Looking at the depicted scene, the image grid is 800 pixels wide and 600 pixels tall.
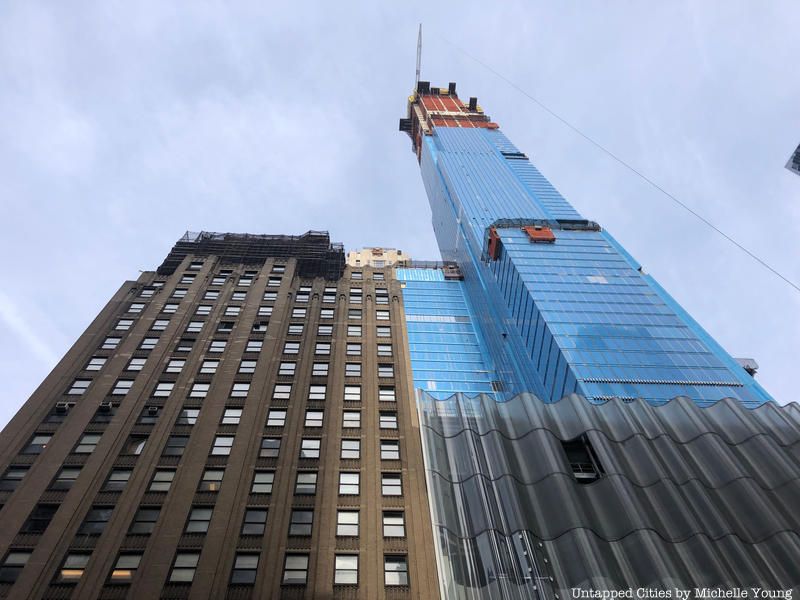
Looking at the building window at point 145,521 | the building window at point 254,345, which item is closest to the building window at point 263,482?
the building window at point 145,521

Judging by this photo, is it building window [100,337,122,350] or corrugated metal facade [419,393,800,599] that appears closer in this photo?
corrugated metal facade [419,393,800,599]

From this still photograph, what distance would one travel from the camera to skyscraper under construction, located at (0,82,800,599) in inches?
968

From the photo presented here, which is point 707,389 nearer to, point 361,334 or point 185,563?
point 361,334

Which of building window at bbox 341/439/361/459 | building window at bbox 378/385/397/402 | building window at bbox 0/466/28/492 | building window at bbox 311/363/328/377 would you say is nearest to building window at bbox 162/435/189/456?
building window at bbox 0/466/28/492

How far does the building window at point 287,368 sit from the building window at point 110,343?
15.5m

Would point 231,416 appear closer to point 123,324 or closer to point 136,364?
point 136,364

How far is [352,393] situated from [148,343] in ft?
66.3

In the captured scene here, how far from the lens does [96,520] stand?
3188cm

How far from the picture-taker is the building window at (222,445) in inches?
1458

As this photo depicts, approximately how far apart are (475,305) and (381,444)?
65262mm

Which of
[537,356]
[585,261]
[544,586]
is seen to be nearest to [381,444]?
[544,586]

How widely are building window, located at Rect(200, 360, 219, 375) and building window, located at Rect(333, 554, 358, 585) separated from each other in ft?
71.6

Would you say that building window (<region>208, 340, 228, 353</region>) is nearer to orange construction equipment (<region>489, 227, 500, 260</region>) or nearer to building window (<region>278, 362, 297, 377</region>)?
building window (<region>278, 362, 297, 377</region>)

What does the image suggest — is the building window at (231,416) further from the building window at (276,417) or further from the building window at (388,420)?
the building window at (388,420)
